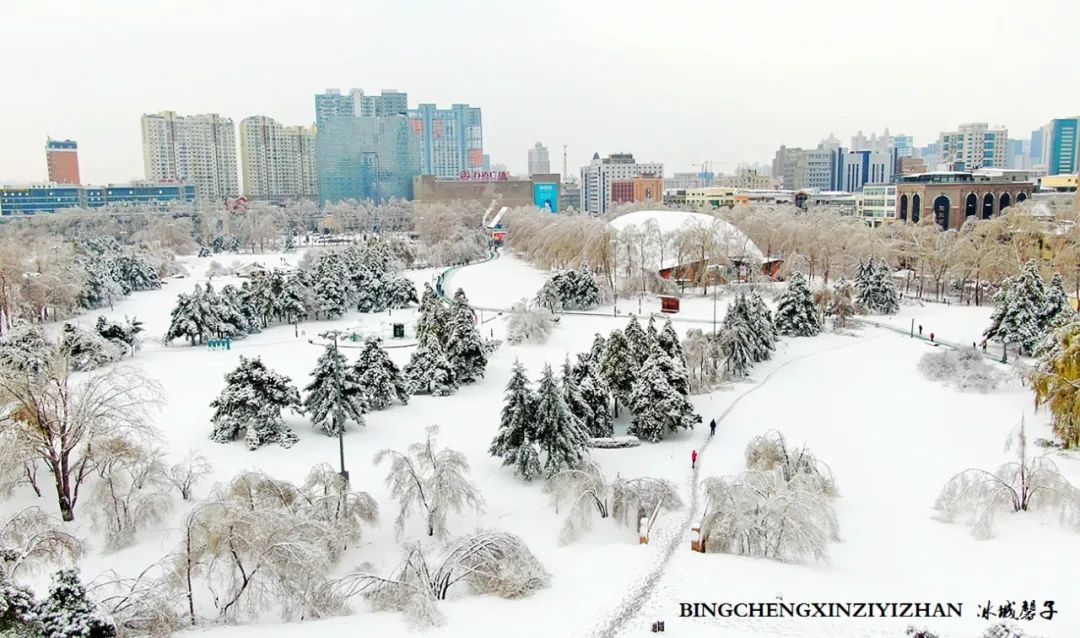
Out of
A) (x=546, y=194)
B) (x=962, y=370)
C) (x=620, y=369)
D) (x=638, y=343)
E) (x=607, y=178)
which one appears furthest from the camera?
(x=607, y=178)

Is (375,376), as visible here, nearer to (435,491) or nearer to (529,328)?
(435,491)

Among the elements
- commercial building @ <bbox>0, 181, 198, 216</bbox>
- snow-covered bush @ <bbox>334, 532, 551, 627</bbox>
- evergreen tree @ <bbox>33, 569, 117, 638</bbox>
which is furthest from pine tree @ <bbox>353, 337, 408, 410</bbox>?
commercial building @ <bbox>0, 181, 198, 216</bbox>

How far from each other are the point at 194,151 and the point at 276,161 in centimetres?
1699

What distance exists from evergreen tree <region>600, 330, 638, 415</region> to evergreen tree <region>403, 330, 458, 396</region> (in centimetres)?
593

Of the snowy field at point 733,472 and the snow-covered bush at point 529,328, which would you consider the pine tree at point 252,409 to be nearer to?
the snowy field at point 733,472

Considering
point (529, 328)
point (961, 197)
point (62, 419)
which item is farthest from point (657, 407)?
point (961, 197)

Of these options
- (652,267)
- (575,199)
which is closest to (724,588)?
(652,267)

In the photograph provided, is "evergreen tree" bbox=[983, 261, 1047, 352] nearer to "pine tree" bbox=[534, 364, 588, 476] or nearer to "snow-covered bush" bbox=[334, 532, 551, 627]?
"pine tree" bbox=[534, 364, 588, 476]

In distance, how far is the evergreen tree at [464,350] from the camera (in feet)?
96.0

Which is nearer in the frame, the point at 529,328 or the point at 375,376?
the point at 375,376

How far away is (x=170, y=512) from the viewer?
17422 millimetres

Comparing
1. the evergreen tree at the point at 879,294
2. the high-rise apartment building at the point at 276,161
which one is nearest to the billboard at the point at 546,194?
the high-rise apartment building at the point at 276,161

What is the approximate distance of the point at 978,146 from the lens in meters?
146

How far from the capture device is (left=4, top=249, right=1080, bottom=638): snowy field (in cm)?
1283
